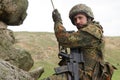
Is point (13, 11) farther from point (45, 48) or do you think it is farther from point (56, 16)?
point (45, 48)

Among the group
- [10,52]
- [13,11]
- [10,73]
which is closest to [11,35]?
[13,11]

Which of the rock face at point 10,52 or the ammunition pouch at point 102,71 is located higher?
the ammunition pouch at point 102,71

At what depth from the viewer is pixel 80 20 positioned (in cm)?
1141

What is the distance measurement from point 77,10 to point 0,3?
12.2 metres

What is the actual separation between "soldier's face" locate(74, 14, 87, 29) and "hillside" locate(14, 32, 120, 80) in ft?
118

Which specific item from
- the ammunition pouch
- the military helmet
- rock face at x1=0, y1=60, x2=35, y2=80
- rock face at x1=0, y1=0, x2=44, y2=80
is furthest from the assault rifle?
rock face at x1=0, y1=0, x2=44, y2=80

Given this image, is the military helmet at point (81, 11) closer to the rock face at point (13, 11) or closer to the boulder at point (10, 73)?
the boulder at point (10, 73)

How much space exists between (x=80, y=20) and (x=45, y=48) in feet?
160

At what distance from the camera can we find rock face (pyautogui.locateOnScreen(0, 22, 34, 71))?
22359mm

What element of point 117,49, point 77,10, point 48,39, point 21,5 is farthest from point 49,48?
point 77,10

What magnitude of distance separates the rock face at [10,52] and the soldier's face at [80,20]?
11.1 m

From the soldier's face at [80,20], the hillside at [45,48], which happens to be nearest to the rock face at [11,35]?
the soldier's face at [80,20]

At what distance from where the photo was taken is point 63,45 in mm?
11312

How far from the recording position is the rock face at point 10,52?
22359 mm
